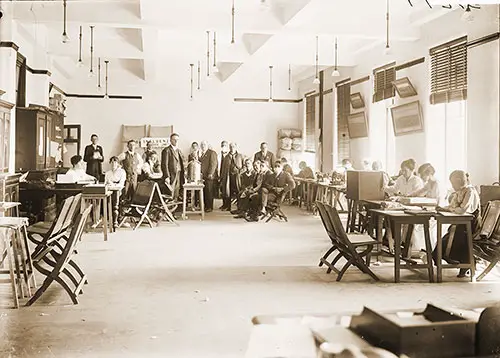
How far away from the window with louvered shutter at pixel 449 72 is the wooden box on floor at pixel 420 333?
22.9ft

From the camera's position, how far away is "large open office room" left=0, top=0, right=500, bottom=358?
154 inches

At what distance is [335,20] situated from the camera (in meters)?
9.43

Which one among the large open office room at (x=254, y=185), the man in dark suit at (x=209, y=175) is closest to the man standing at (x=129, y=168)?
the large open office room at (x=254, y=185)

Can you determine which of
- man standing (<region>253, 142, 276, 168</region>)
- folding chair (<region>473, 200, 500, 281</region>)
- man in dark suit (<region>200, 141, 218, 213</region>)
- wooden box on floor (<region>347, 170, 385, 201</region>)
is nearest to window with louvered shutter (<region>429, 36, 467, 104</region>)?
wooden box on floor (<region>347, 170, 385, 201</region>)

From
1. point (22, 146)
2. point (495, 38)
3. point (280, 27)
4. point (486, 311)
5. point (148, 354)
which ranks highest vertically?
point (280, 27)

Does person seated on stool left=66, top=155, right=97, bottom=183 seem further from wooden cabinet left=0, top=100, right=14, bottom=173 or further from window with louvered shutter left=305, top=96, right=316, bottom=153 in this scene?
window with louvered shutter left=305, top=96, right=316, bottom=153

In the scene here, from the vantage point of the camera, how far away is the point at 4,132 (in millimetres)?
7871

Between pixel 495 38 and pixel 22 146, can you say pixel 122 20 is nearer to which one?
pixel 22 146

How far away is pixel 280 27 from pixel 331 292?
17.4ft

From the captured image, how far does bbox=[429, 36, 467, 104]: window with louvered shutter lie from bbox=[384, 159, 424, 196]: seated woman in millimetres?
1175

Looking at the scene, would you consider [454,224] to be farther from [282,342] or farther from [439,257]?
[282,342]

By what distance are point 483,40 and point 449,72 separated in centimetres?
116

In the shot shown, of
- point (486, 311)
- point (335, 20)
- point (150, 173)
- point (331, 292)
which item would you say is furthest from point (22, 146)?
point (486, 311)

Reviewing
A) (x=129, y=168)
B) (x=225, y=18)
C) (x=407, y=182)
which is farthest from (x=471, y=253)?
(x=129, y=168)
